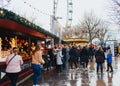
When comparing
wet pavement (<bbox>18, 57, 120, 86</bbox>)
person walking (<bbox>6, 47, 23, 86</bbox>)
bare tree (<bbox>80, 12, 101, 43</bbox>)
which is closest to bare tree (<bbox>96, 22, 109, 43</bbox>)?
bare tree (<bbox>80, 12, 101, 43</bbox>)

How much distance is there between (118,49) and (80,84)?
4538 cm

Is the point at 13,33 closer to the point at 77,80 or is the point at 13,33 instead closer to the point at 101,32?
the point at 77,80

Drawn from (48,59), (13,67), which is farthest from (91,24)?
(13,67)

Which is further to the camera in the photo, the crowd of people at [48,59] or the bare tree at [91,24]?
the bare tree at [91,24]

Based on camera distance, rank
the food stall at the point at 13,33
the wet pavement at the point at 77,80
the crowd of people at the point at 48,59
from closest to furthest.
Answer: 1. the crowd of people at the point at 48,59
2. the food stall at the point at 13,33
3. the wet pavement at the point at 77,80

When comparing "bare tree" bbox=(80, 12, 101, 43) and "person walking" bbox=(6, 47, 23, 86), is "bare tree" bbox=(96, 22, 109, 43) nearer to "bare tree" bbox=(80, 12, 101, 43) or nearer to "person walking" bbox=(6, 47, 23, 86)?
"bare tree" bbox=(80, 12, 101, 43)

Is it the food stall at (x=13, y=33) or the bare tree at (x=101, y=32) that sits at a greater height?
the bare tree at (x=101, y=32)

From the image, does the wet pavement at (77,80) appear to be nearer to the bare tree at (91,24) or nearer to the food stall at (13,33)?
the food stall at (13,33)

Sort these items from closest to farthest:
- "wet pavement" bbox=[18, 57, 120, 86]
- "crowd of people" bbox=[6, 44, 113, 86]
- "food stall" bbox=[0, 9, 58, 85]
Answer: "crowd of people" bbox=[6, 44, 113, 86] < "food stall" bbox=[0, 9, 58, 85] < "wet pavement" bbox=[18, 57, 120, 86]

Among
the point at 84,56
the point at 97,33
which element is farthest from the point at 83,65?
the point at 97,33

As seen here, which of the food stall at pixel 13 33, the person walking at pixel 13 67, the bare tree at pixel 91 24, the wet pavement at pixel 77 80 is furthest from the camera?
the bare tree at pixel 91 24

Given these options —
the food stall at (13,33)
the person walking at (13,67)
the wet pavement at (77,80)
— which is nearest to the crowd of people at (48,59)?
the person walking at (13,67)

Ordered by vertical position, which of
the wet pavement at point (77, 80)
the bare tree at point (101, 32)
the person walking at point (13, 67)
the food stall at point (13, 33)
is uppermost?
the bare tree at point (101, 32)

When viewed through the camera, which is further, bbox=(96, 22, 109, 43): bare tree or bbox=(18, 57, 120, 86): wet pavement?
bbox=(96, 22, 109, 43): bare tree
